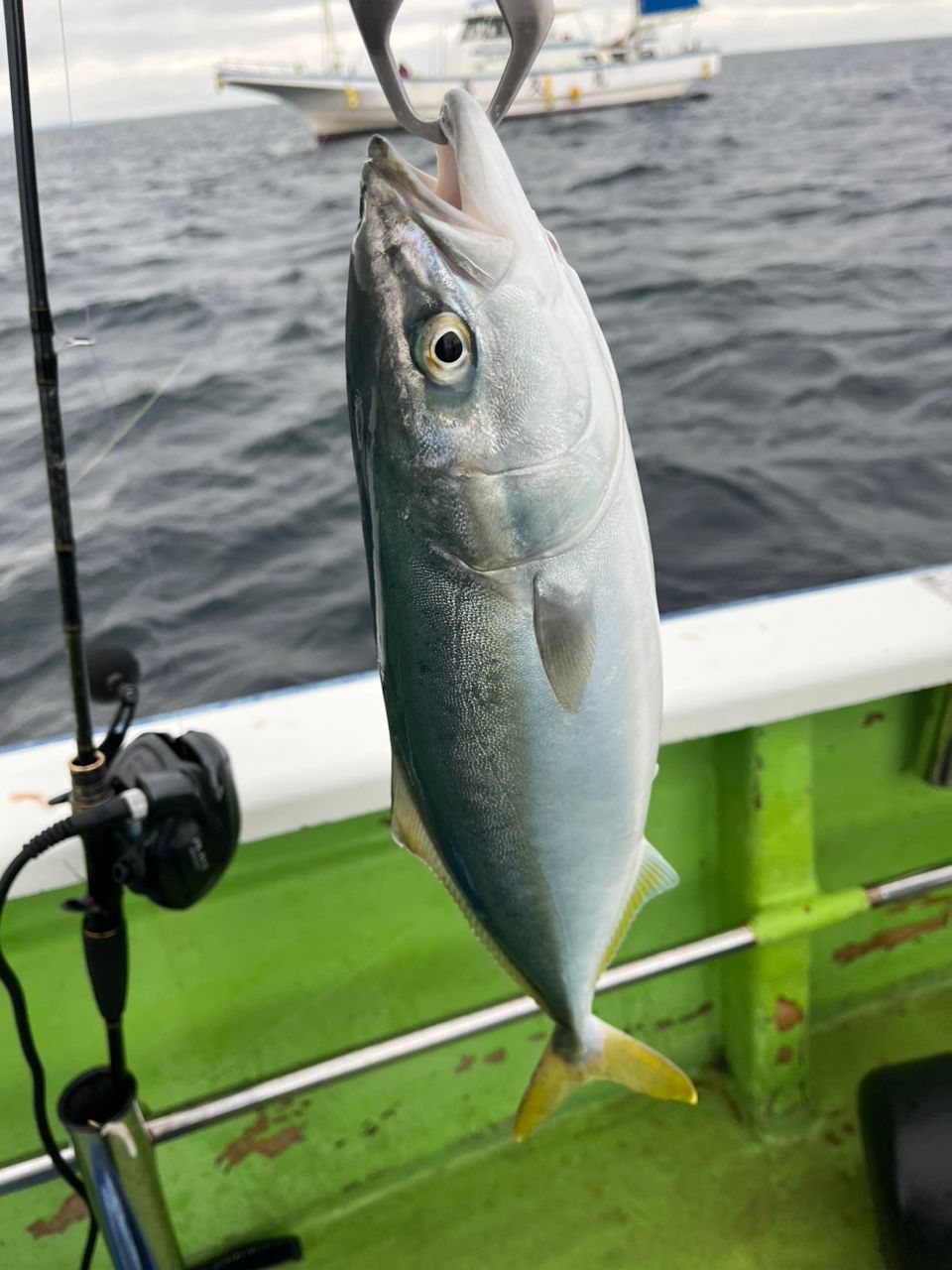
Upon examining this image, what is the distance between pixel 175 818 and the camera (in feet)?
4.12

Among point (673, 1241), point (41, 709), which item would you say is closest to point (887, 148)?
point (41, 709)

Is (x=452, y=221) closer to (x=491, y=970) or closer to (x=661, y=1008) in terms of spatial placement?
(x=491, y=970)

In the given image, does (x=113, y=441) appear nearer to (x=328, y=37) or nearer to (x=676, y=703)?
(x=328, y=37)

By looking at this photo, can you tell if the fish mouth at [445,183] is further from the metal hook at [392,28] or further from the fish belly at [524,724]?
the fish belly at [524,724]

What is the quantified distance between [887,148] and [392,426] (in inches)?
749

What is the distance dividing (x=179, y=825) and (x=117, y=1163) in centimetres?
52

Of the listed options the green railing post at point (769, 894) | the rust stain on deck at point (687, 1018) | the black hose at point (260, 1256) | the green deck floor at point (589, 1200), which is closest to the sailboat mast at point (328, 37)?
the green railing post at point (769, 894)

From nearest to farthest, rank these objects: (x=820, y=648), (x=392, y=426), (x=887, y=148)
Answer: (x=392, y=426)
(x=820, y=648)
(x=887, y=148)

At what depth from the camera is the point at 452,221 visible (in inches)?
30.6

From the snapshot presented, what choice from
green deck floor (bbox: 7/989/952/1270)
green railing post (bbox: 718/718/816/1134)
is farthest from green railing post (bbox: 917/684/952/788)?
green deck floor (bbox: 7/989/952/1270)

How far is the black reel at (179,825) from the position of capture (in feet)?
4.10

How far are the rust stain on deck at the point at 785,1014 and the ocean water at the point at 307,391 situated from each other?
1453 mm

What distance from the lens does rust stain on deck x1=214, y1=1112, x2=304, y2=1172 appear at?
6.49 feet

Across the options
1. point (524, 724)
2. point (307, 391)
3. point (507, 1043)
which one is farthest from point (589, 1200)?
point (307, 391)
